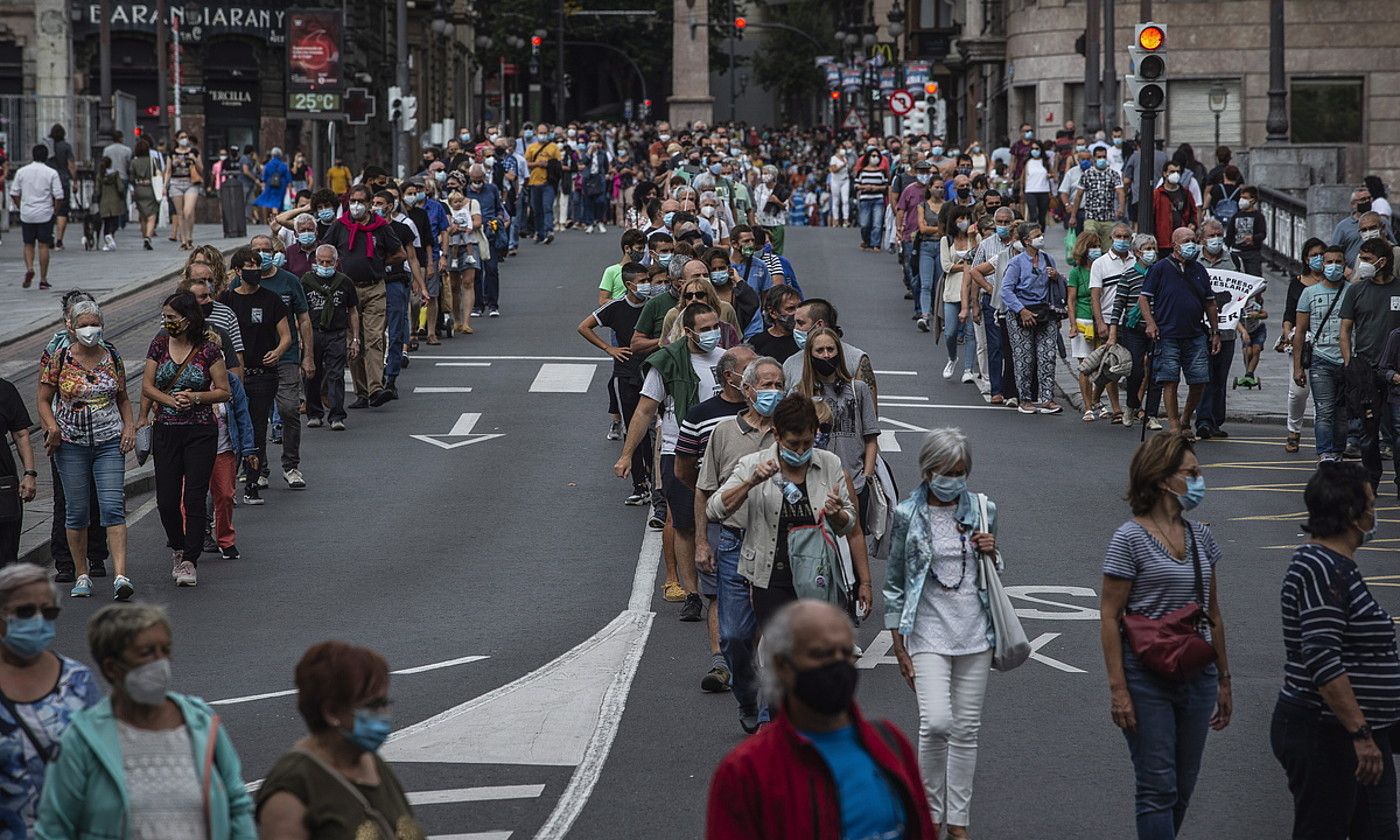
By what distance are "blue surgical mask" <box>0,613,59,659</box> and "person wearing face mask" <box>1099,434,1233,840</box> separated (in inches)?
137

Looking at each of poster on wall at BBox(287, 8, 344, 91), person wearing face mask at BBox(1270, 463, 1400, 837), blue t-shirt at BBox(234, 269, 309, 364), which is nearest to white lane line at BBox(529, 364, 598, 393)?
blue t-shirt at BBox(234, 269, 309, 364)

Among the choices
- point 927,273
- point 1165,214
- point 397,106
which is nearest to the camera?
point 1165,214

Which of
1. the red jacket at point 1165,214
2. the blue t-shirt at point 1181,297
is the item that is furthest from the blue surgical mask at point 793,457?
the red jacket at point 1165,214

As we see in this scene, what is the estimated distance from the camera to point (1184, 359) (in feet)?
61.9

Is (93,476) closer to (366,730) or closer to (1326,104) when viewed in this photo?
(366,730)

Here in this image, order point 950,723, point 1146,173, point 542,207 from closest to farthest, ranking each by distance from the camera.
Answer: point 950,723
point 1146,173
point 542,207

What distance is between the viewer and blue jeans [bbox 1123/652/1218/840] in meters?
7.39

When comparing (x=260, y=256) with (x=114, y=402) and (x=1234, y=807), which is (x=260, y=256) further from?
(x=1234, y=807)

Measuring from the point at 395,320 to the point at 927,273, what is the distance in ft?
25.7

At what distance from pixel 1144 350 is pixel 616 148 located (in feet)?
108

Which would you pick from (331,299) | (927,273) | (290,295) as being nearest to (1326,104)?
(927,273)

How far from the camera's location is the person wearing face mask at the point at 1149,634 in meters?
7.39

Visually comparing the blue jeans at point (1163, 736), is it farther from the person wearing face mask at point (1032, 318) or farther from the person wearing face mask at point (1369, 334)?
the person wearing face mask at point (1032, 318)

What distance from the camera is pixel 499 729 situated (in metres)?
10.1
